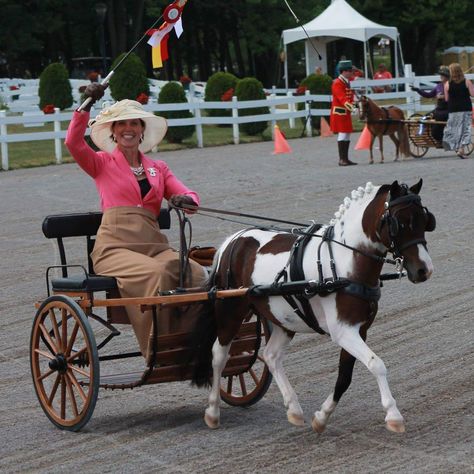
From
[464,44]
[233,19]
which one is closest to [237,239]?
[233,19]

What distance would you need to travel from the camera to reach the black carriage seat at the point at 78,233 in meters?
6.76

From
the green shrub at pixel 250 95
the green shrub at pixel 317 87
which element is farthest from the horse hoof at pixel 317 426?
the green shrub at pixel 317 87

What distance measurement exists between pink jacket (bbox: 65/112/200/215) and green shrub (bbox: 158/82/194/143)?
21.3 metres

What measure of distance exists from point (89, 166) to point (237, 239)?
1020 millimetres

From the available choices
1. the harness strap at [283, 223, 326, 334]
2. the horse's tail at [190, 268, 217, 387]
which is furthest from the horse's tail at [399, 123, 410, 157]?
the harness strap at [283, 223, 326, 334]

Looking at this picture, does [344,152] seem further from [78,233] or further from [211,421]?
[211,421]

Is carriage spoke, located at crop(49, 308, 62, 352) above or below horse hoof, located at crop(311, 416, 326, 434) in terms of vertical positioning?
above

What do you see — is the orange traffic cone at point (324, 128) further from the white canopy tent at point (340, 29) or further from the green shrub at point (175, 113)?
the white canopy tent at point (340, 29)

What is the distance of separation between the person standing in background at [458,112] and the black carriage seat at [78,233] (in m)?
14.4

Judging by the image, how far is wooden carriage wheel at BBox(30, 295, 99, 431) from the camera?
6.43m

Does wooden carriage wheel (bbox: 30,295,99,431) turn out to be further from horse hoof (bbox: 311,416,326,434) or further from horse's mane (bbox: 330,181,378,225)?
horse's mane (bbox: 330,181,378,225)

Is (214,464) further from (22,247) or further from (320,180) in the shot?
Result: (320,180)

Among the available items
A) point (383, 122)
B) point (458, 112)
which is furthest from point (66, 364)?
point (383, 122)

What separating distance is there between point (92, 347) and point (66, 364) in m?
0.40
